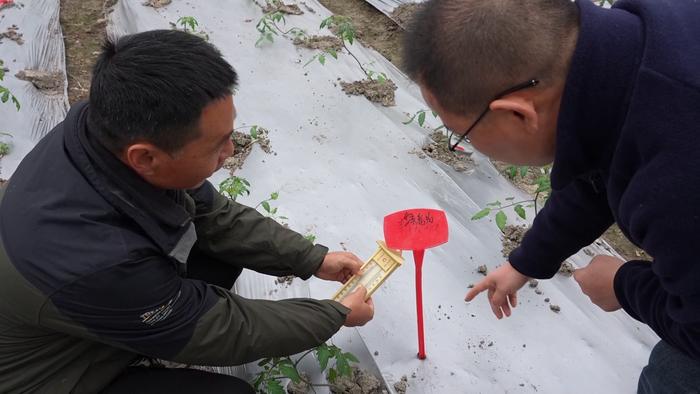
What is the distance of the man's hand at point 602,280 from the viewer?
115cm

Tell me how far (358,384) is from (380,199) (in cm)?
74

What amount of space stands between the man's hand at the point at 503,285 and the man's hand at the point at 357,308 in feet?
0.89

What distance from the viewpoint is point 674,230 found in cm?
77

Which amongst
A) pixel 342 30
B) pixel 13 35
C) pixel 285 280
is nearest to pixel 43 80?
pixel 13 35

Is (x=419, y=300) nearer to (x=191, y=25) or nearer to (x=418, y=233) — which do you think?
(x=418, y=233)

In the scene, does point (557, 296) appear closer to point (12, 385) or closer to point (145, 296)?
point (145, 296)

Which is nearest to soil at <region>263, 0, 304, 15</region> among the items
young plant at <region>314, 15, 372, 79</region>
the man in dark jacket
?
young plant at <region>314, 15, 372, 79</region>

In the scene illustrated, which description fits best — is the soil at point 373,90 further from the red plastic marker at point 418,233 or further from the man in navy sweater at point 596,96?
the man in navy sweater at point 596,96

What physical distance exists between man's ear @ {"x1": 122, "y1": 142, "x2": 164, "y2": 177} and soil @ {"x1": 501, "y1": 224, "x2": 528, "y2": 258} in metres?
1.22

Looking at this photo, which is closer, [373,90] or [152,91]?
[152,91]

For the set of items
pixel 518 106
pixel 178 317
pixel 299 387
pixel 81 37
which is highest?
pixel 518 106

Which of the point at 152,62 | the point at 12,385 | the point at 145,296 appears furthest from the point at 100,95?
the point at 12,385

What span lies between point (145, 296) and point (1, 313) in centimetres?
29

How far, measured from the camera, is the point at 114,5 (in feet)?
10.5
